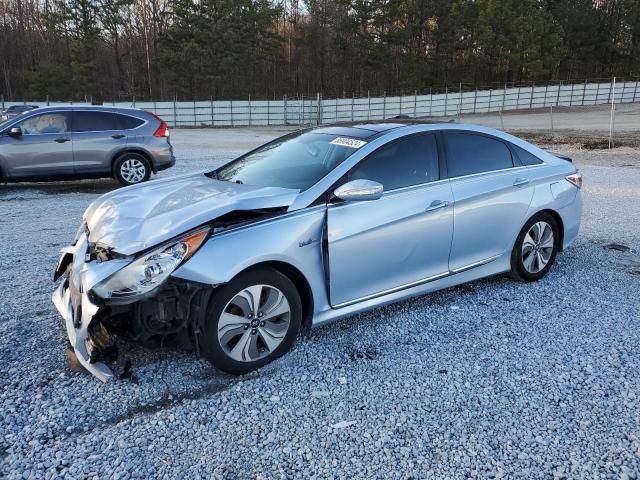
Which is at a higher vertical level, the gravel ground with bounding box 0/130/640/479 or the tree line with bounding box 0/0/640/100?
the tree line with bounding box 0/0/640/100

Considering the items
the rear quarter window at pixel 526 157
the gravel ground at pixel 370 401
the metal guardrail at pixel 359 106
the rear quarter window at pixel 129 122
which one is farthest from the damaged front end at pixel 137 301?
the metal guardrail at pixel 359 106

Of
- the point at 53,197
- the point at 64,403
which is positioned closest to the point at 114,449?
the point at 64,403

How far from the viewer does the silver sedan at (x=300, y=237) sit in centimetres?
303

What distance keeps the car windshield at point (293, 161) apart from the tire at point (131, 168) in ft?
20.8

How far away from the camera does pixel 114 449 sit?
258cm

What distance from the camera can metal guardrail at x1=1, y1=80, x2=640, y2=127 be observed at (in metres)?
38.9

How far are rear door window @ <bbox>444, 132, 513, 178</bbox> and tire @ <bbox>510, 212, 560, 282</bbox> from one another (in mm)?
614

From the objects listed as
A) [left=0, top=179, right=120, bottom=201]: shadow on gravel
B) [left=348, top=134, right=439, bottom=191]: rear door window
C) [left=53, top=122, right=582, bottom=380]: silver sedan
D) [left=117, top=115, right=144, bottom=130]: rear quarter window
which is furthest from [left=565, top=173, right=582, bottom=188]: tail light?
[left=117, top=115, right=144, bottom=130]: rear quarter window

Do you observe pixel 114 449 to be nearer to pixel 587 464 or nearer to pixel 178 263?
pixel 178 263

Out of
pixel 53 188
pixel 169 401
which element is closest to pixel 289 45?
pixel 53 188

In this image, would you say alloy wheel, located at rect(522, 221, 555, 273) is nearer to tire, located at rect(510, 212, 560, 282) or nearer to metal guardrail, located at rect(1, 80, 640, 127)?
tire, located at rect(510, 212, 560, 282)

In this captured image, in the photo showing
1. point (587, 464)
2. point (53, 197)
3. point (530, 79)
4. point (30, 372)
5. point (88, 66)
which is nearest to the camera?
point (587, 464)

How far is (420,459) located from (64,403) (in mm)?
1931

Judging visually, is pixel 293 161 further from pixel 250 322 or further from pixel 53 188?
pixel 53 188
